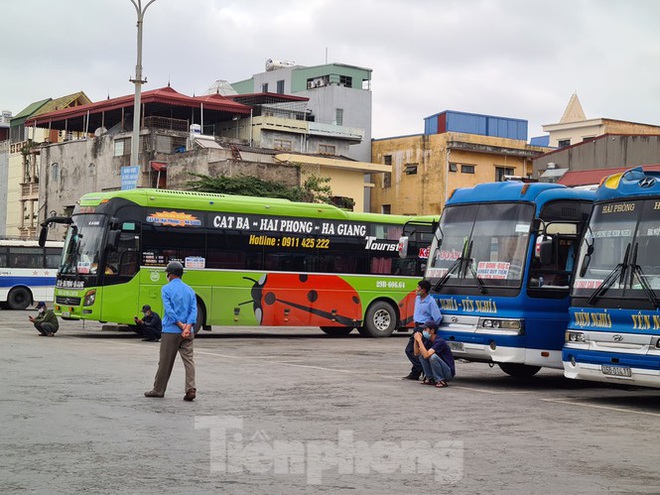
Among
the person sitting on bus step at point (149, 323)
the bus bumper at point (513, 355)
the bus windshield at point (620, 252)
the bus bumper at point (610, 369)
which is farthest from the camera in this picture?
the person sitting on bus step at point (149, 323)

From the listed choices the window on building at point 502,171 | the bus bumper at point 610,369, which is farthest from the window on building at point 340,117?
the bus bumper at point 610,369

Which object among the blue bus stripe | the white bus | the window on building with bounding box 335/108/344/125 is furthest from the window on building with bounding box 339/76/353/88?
the blue bus stripe

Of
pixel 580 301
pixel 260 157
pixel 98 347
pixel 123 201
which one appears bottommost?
pixel 98 347

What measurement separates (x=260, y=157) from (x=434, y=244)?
4178 cm

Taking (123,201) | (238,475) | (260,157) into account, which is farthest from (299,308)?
(260,157)

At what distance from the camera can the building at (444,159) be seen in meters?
63.6

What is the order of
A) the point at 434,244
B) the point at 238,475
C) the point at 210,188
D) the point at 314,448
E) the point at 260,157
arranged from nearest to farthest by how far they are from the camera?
the point at 238,475 → the point at 314,448 → the point at 434,244 → the point at 210,188 → the point at 260,157

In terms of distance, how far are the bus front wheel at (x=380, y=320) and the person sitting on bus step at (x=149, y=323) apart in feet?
23.1

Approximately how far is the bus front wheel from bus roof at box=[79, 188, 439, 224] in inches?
105

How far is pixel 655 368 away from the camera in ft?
43.4

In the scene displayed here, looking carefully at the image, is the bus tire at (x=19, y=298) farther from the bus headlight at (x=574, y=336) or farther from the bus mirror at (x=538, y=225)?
the bus headlight at (x=574, y=336)

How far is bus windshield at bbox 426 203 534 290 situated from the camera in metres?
16.2

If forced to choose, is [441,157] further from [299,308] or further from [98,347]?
[98,347]

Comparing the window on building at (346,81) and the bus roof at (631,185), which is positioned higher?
the window on building at (346,81)
